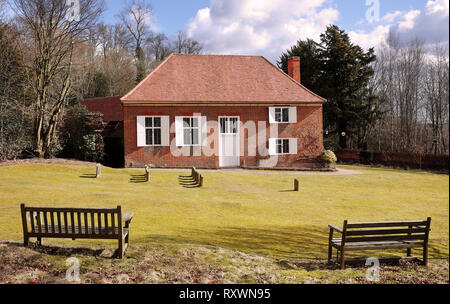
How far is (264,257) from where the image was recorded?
680cm

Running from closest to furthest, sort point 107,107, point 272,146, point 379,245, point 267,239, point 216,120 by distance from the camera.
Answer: point 379,245 → point 267,239 → point 216,120 → point 272,146 → point 107,107

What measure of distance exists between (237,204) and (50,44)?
1263cm

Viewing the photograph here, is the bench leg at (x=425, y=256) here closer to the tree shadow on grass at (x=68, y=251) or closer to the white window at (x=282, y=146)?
the tree shadow on grass at (x=68, y=251)

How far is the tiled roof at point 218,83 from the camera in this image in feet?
72.7

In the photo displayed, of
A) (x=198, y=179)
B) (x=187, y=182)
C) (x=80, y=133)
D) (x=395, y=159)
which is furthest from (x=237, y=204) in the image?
(x=395, y=159)

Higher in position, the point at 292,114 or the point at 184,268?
the point at 292,114

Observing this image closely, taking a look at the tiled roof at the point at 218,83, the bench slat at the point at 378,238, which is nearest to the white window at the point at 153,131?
the tiled roof at the point at 218,83

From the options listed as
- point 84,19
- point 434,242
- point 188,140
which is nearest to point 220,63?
point 188,140

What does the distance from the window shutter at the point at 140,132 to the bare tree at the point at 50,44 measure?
457 cm

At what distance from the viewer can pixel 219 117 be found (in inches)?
896

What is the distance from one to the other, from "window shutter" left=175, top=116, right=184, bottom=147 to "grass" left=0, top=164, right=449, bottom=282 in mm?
3600

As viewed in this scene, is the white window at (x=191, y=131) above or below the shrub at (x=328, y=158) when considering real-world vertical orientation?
above

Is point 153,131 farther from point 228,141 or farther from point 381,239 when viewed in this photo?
point 381,239

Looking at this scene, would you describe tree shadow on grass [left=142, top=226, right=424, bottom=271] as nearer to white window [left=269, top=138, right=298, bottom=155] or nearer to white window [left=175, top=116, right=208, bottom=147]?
white window [left=175, top=116, right=208, bottom=147]
